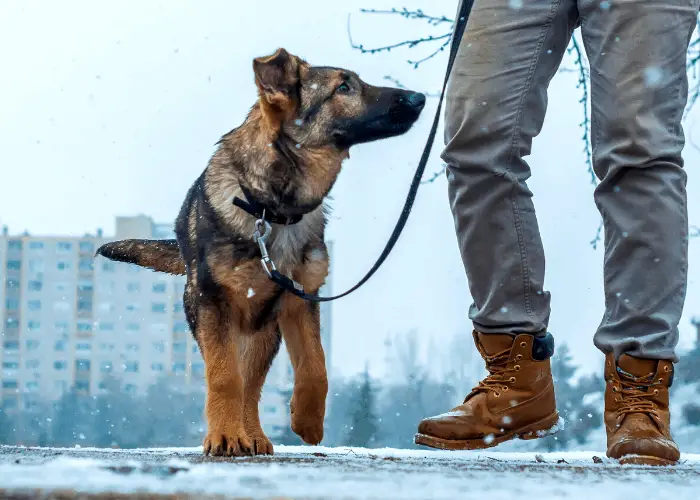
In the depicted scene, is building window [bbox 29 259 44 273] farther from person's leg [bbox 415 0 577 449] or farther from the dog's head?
person's leg [bbox 415 0 577 449]

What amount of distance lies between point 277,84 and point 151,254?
36.6 inches

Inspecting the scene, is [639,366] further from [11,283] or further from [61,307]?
[61,307]

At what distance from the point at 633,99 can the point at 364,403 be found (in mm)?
16721

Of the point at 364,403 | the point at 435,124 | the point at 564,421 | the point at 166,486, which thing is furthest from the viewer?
the point at 364,403

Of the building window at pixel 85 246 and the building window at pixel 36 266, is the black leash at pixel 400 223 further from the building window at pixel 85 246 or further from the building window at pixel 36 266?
the building window at pixel 36 266

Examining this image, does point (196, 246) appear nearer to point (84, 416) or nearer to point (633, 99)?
point (633, 99)

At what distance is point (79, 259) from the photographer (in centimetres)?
4234

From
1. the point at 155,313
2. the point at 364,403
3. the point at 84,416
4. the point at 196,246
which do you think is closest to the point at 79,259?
the point at 155,313

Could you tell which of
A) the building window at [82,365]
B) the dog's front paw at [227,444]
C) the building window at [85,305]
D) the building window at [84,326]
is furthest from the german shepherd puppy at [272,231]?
the building window at [82,365]

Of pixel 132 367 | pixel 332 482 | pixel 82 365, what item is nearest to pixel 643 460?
pixel 332 482

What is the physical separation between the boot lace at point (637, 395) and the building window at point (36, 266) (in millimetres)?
43613

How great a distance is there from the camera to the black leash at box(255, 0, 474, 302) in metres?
2.83

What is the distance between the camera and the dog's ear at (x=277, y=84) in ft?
11.3

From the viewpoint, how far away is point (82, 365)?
42656 mm
